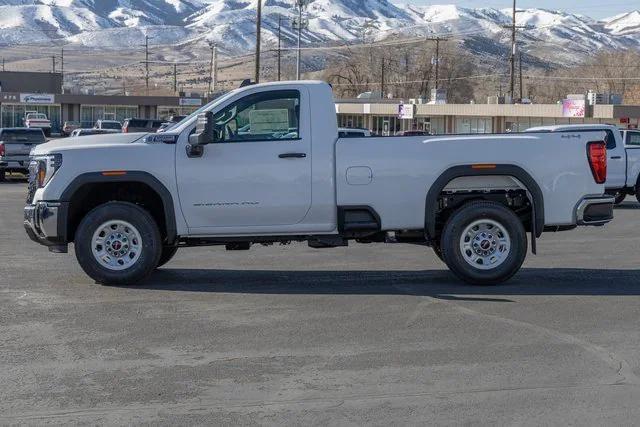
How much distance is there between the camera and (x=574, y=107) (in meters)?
62.4

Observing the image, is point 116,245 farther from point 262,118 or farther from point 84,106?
point 84,106

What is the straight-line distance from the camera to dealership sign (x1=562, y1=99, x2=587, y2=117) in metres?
61.8

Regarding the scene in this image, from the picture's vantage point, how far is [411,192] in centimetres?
1212

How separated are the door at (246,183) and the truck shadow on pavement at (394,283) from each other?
27.9 inches

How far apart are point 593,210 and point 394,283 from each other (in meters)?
2.41

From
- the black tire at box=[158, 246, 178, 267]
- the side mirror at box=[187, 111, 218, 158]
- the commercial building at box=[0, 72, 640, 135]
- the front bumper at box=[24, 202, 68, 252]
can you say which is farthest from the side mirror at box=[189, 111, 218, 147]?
the commercial building at box=[0, 72, 640, 135]

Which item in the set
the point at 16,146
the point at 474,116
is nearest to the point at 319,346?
the point at 16,146

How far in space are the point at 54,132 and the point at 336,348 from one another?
9820 centimetres

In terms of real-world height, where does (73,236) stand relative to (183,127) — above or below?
below

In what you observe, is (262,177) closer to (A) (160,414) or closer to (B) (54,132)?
(A) (160,414)

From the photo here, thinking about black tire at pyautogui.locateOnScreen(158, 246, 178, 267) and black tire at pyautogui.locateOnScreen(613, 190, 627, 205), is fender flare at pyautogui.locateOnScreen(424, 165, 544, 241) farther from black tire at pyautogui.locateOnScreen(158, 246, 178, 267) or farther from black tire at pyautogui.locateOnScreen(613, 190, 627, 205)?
black tire at pyautogui.locateOnScreen(613, 190, 627, 205)

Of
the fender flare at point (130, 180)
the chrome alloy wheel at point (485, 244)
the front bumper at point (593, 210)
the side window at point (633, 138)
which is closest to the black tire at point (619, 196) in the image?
the side window at point (633, 138)

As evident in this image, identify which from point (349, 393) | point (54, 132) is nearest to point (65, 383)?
point (349, 393)

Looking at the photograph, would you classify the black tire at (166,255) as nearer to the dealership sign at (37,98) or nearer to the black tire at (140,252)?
the black tire at (140,252)
